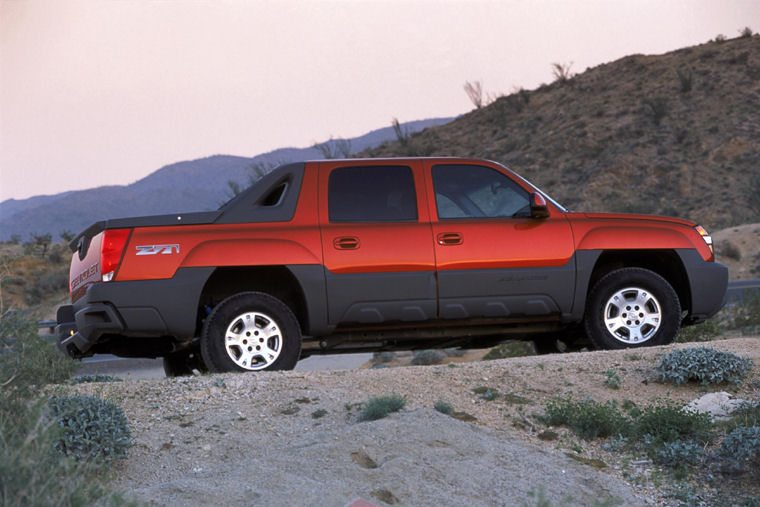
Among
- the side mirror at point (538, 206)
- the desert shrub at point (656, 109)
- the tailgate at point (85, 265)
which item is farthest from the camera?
the desert shrub at point (656, 109)

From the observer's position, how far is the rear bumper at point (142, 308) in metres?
7.66

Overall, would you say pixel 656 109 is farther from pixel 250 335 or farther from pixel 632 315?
pixel 250 335

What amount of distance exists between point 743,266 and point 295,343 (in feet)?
74.1

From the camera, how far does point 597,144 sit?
44.8m

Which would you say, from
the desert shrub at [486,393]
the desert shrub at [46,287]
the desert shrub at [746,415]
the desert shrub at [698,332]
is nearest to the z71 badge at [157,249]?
the desert shrub at [486,393]

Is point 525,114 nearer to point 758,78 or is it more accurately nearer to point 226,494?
point 758,78

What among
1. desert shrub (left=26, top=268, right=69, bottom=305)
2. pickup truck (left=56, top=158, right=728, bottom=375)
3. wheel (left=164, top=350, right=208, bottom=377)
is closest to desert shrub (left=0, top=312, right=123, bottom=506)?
pickup truck (left=56, top=158, right=728, bottom=375)

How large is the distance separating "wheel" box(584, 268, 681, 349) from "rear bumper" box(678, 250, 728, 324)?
0.97 feet

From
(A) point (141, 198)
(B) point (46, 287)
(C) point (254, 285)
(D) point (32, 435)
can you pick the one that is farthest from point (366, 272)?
(A) point (141, 198)

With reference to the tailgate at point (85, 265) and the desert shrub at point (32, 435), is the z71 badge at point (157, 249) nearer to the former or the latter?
the tailgate at point (85, 265)

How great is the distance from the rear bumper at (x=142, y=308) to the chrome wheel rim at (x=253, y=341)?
0.38 metres

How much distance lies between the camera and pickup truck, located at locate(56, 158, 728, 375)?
7.83 meters

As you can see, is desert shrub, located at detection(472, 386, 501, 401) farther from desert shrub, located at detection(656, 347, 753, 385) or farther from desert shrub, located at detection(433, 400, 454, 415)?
desert shrub, located at detection(656, 347, 753, 385)

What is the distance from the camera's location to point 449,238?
8.30 metres
